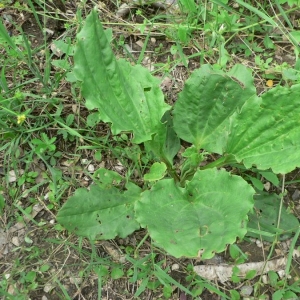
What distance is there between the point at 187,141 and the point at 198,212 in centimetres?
43

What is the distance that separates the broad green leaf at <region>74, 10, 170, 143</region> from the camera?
66.4 inches

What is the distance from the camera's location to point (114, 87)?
1.84 meters

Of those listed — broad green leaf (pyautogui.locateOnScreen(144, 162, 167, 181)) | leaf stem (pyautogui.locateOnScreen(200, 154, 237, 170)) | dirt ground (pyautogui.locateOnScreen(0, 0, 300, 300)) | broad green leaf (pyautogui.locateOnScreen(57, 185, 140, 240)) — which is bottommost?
dirt ground (pyautogui.locateOnScreen(0, 0, 300, 300))

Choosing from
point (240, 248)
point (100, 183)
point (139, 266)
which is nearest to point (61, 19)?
point (100, 183)

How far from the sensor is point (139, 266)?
203 centimetres

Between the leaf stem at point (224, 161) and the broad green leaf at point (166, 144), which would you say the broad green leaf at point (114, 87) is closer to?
the broad green leaf at point (166, 144)

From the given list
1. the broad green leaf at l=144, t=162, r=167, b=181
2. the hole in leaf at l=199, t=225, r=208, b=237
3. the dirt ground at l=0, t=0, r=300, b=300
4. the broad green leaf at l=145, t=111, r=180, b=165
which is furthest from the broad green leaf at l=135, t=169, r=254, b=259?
the dirt ground at l=0, t=0, r=300, b=300

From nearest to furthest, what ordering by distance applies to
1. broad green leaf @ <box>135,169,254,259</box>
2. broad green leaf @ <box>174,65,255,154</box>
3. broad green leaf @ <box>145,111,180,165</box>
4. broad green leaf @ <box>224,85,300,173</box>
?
broad green leaf @ <box>135,169,254,259</box> → broad green leaf @ <box>224,85,300,173</box> → broad green leaf @ <box>174,65,255,154</box> → broad green leaf @ <box>145,111,180,165</box>

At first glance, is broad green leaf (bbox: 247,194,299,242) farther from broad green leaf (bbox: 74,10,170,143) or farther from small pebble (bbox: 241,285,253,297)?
broad green leaf (bbox: 74,10,170,143)

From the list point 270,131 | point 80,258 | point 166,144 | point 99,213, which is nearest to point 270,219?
point 270,131

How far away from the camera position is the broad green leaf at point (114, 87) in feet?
5.54

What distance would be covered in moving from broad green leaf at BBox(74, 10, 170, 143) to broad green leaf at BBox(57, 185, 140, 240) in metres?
0.31

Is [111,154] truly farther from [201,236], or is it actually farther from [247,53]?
[247,53]

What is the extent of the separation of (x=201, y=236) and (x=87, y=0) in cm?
160
